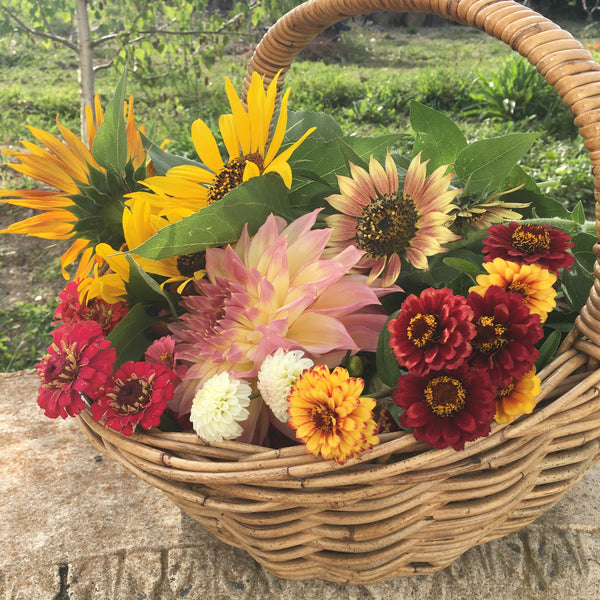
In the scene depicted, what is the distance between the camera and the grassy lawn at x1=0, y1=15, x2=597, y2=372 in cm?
225

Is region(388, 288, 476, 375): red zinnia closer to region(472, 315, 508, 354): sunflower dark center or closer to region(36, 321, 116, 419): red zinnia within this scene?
region(472, 315, 508, 354): sunflower dark center

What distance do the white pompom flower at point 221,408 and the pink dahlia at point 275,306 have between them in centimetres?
2

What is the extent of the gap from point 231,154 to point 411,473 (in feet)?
1.53

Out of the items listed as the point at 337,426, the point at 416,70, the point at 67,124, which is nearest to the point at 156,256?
the point at 337,426

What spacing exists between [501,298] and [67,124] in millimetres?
3608

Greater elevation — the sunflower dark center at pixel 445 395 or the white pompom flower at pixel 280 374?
the sunflower dark center at pixel 445 395

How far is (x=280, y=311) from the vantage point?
62 centimetres

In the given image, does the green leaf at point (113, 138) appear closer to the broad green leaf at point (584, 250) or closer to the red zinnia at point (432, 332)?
the red zinnia at point (432, 332)

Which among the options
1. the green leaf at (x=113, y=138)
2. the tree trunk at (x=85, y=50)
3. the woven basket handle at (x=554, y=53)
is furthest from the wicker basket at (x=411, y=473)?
the tree trunk at (x=85, y=50)

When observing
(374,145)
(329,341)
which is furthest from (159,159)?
(329,341)

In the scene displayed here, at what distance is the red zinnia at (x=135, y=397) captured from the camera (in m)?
0.64

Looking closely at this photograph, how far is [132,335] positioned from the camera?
0.77 metres

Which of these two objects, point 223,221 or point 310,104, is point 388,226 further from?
point 310,104

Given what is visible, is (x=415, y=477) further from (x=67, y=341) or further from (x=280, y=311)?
(x=67, y=341)
